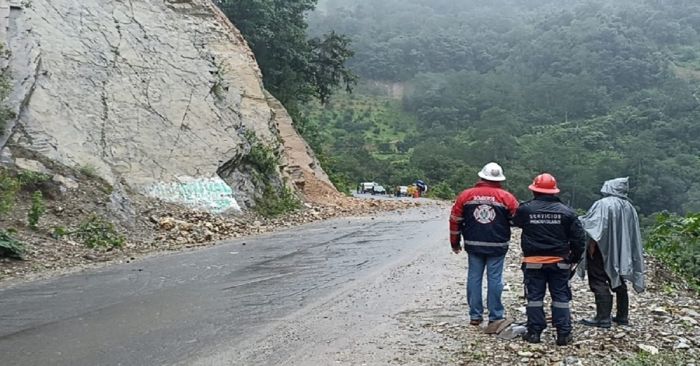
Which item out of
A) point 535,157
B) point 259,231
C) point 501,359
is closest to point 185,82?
point 259,231

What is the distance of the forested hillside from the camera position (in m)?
60.1

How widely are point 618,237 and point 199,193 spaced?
1220 cm

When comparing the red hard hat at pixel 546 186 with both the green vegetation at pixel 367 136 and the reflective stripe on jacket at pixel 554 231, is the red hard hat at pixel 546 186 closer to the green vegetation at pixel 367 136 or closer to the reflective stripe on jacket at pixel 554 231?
the reflective stripe on jacket at pixel 554 231

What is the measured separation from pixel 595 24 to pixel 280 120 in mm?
90231

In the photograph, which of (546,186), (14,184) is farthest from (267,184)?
(546,186)

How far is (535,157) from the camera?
219 feet

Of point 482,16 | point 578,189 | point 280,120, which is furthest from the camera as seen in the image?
point 482,16

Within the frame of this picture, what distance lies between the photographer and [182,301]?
8.35 meters

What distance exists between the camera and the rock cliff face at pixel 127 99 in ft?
52.6

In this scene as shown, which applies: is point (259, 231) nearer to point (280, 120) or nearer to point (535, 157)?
point (280, 120)

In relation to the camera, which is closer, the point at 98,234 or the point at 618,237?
the point at 618,237

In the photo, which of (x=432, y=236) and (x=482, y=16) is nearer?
(x=432, y=236)

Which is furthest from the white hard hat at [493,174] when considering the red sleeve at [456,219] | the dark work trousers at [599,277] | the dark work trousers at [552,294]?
the dark work trousers at [599,277]

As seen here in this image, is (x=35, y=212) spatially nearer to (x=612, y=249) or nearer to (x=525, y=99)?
(x=612, y=249)
